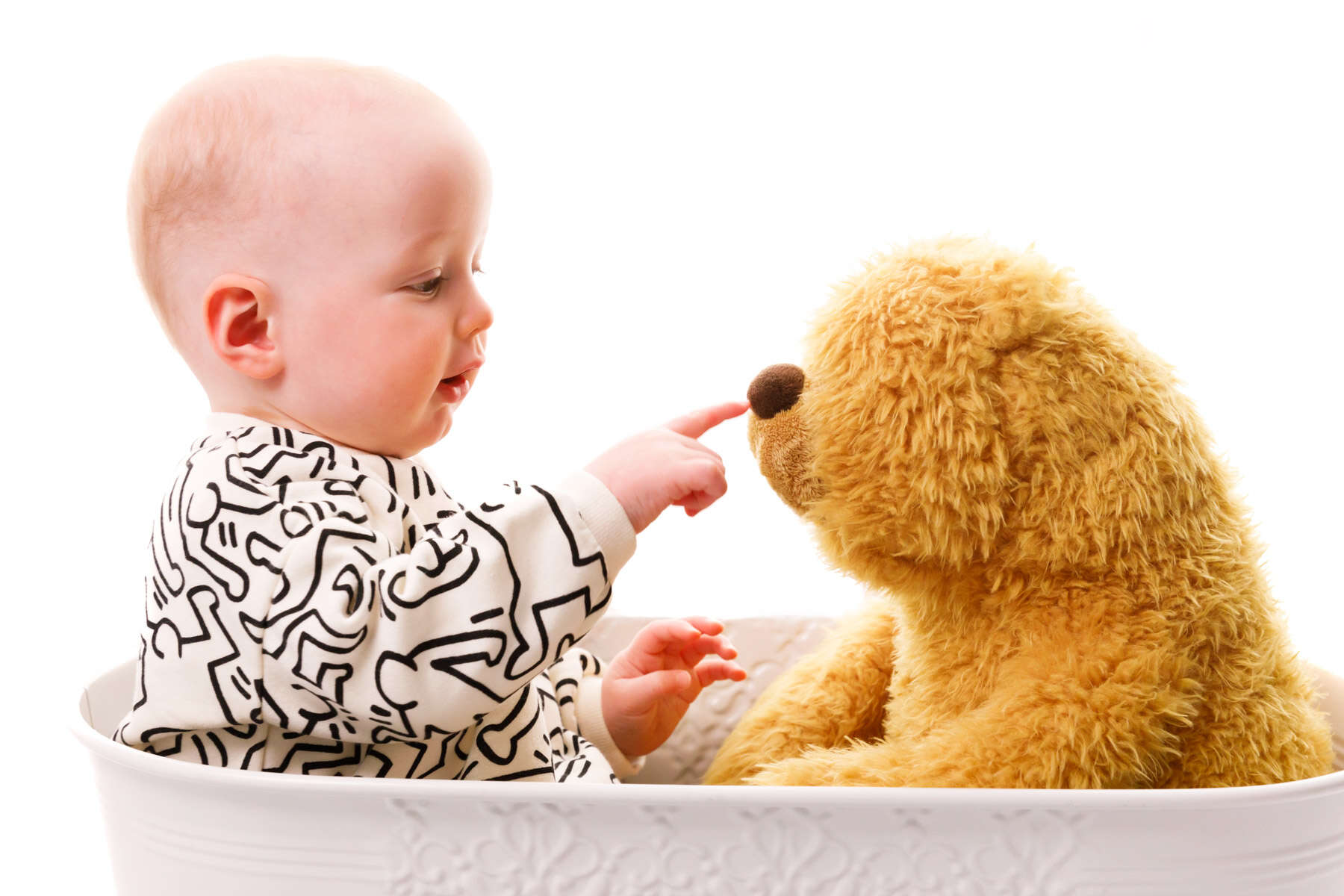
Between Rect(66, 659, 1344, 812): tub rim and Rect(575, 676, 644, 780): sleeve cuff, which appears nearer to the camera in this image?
Result: Rect(66, 659, 1344, 812): tub rim

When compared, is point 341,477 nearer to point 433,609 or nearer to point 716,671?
point 433,609

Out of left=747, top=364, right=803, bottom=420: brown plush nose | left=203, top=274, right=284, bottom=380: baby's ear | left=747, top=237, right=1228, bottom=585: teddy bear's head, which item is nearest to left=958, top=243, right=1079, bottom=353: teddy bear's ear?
left=747, top=237, right=1228, bottom=585: teddy bear's head

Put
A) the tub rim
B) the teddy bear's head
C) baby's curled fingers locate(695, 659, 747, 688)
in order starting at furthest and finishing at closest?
1. baby's curled fingers locate(695, 659, 747, 688)
2. the teddy bear's head
3. the tub rim

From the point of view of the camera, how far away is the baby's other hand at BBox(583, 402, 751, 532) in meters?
0.79

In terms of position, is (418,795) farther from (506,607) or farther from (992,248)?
(992,248)

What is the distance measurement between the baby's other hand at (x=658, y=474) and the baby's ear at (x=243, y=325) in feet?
0.82

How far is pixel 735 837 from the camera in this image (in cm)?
70

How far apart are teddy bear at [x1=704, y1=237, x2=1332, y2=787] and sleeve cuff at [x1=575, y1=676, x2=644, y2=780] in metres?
0.27

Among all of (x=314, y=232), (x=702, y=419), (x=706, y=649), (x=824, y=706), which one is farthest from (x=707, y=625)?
(x=314, y=232)

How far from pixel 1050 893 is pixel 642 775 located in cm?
56

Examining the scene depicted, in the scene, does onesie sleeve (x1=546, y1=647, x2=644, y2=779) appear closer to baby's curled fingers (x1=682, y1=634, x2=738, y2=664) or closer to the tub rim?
baby's curled fingers (x1=682, y1=634, x2=738, y2=664)

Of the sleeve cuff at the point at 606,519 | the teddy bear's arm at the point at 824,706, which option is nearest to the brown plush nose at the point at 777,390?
the sleeve cuff at the point at 606,519

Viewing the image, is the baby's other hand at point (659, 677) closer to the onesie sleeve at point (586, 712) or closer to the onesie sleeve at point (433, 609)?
the onesie sleeve at point (586, 712)

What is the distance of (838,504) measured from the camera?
0.81 meters
